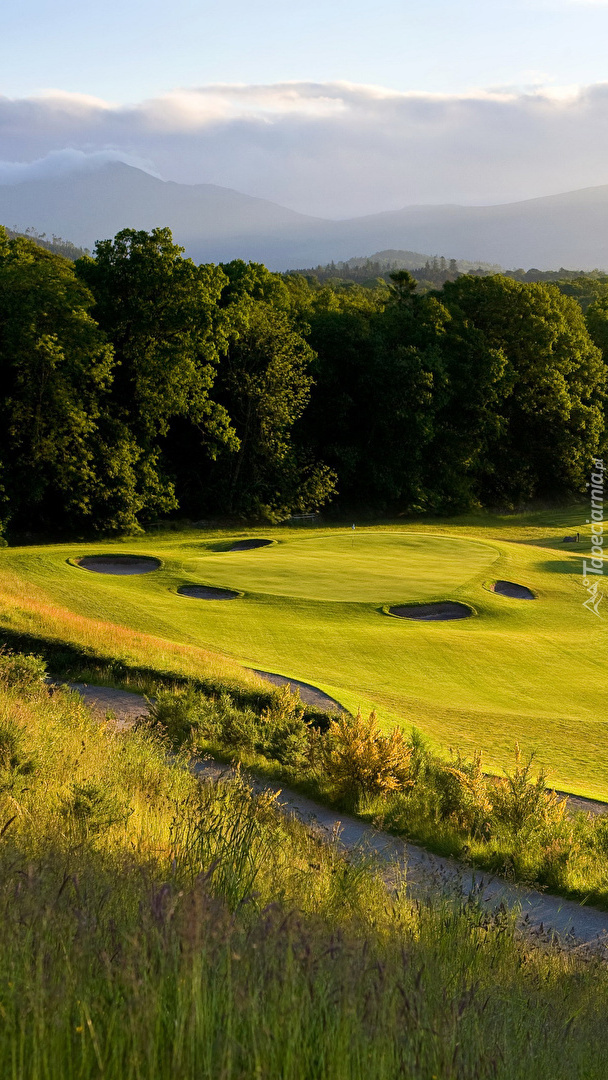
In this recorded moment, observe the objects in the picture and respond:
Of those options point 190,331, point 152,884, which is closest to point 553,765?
point 152,884

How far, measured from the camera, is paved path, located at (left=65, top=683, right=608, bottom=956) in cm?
647

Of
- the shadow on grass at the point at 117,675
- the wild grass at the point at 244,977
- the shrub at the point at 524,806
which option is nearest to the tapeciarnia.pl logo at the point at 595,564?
the shadow on grass at the point at 117,675

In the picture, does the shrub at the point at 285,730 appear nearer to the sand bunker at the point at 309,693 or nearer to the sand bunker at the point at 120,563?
the sand bunker at the point at 309,693

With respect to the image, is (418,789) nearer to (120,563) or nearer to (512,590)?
(512,590)

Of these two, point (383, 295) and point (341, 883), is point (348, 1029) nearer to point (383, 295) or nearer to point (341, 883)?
point (341, 883)

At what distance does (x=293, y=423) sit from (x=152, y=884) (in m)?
47.0

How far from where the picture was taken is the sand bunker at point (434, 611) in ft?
78.7

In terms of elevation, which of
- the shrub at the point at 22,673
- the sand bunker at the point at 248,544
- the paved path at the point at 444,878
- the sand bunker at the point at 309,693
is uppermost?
the shrub at the point at 22,673

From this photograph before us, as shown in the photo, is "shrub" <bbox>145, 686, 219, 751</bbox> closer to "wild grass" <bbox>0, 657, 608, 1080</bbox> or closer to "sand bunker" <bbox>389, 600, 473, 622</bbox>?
"wild grass" <bbox>0, 657, 608, 1080</bbox>

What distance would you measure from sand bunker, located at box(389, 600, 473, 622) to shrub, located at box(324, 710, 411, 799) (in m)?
13.1

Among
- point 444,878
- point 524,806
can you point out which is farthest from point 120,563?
point 444,878

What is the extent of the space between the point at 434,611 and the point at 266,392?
85.8ft

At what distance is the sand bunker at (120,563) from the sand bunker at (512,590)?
11.4m

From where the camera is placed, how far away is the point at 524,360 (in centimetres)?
5900
